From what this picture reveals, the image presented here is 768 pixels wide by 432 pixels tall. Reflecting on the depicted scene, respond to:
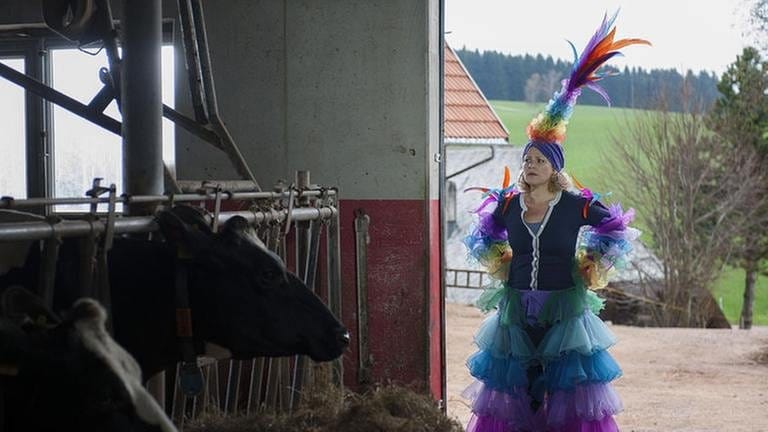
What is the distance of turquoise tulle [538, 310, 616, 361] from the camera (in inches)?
204

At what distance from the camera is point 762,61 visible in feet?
63.3

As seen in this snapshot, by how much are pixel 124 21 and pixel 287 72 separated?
2512mm

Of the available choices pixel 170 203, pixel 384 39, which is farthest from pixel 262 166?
pixel 170 203

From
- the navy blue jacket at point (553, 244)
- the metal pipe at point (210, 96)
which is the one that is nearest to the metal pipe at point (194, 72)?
the metal pipe at point (210, 96)

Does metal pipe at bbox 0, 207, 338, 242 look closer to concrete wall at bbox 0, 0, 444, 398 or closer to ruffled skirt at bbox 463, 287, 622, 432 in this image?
ruffled skirt at bbox 463, 287, 622, 432

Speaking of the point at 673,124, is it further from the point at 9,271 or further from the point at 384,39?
the point at 9,271

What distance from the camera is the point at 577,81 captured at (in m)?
5.71

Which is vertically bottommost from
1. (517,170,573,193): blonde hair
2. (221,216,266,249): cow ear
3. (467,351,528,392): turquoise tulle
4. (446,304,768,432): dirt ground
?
(446,304,768,432): dirt ground

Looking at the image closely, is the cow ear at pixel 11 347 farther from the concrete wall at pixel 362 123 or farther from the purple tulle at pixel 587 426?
the concrete wall at pixel 362 123

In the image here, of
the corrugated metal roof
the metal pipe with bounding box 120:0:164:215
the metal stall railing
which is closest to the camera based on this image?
the metal stall railing

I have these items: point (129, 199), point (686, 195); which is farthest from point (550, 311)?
point (686, 195)

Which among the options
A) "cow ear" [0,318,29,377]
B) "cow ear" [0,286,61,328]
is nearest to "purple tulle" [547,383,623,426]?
"cow ear" [0,286,61,328]

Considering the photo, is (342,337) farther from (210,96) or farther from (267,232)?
(210,96)

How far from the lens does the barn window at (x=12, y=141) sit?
731cm
